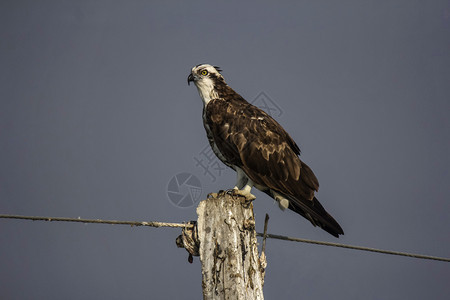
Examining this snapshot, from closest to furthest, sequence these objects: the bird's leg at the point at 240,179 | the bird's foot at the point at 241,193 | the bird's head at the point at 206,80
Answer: the bird's foot at the point at 241,193, the bird's leg at the point at 240,179, the bird's head at the point at 206,80

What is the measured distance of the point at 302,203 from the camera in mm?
6832

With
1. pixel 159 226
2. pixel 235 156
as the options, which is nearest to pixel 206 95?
pixel 235 156

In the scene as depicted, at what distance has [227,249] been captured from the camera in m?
4.60

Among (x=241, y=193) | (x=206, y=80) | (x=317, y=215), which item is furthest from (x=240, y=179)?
(x=206, y=80)

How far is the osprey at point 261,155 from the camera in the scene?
700cm

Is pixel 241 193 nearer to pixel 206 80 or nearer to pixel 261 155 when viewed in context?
pixel 261 155

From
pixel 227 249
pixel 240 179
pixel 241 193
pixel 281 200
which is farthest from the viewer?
pixel 240 179

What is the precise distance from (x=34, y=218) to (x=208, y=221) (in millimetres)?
1825

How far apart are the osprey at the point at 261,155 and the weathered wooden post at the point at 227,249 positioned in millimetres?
1845

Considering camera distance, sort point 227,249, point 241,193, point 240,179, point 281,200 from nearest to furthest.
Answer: point 227,249
point 241,193
point 281,200
point 240,179

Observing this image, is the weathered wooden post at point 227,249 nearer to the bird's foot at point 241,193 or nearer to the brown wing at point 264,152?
the bird's foot at point 241,193

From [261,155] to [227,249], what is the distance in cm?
283

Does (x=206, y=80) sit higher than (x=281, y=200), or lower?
higher

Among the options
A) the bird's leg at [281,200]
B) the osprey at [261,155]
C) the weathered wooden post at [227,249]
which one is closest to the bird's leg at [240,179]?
the osprey at [261,155]
